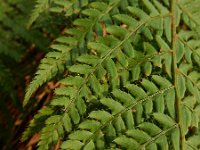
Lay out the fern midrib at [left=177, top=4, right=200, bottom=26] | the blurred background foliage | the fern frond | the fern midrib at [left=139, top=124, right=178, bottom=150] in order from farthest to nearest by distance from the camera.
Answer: the blurred background foliage
the fern frond
the fern midrib at [left=177, top=4, right=200, bottom=26]
the fern midrib at [left=139, top=124, right=178, bottom=150]

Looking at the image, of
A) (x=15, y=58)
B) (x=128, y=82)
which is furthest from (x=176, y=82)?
(x=15, y=58)

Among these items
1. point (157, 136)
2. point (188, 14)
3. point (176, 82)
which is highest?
point (188, 14)

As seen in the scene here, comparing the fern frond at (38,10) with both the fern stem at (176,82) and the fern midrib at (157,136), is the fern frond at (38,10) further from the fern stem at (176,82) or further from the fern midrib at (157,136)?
the fern midrib at (157,136)

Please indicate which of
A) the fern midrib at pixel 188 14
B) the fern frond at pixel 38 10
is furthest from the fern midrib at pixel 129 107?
the fern frond at pixel 38 10

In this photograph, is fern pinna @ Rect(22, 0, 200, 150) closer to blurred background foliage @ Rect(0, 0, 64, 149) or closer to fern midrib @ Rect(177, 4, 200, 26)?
fern midrib @ Rect(177, 4, 200, 26)

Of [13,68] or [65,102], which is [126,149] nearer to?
[65,102]

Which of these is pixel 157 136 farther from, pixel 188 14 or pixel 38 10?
pixel 38 10

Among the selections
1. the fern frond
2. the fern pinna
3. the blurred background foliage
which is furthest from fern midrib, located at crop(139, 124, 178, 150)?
the blurred background foliage

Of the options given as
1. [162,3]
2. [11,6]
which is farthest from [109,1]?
[11,6]
